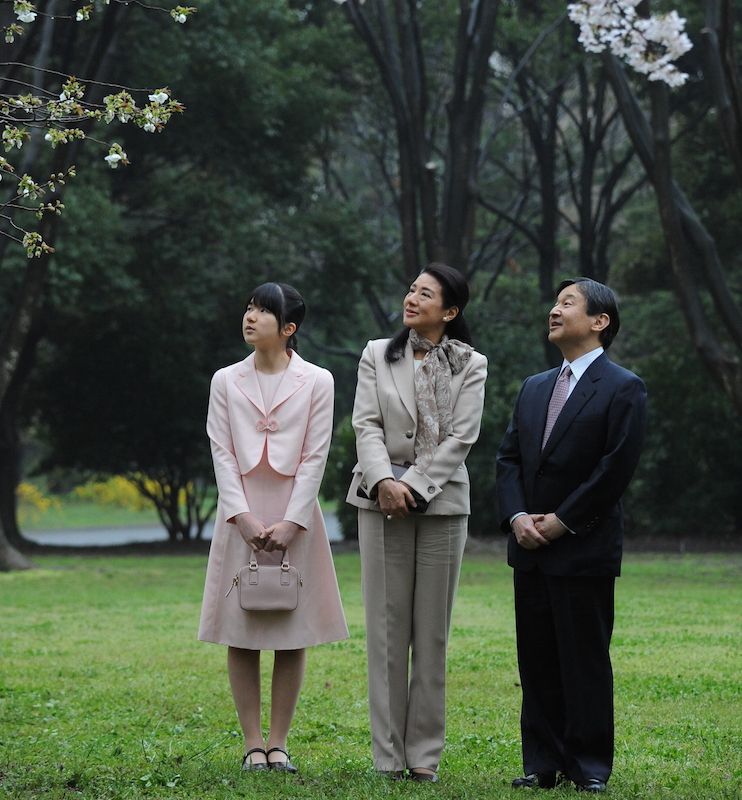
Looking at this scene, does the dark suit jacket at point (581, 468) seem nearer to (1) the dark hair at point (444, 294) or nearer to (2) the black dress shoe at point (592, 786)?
(1) the dark hair at point (444, 294)

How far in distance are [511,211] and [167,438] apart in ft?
26.5

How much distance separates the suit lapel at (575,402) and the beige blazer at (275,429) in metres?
0.94

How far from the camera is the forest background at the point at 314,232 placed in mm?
15109

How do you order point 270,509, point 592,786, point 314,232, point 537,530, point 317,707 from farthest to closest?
point 314,232
point 317,707
point 270,509
point 537,530
point 592,786

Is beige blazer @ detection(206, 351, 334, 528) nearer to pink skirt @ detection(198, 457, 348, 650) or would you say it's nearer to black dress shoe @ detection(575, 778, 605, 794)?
pink skirt @ detection(198, 457, 348, 650)

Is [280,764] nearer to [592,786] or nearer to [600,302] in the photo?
[592,786]

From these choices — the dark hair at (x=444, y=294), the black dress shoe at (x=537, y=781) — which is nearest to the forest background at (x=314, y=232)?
the dark hair at (x=444, y=294)

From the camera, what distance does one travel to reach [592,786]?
410 centimetres

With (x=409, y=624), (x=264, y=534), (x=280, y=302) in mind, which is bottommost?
(x=409, y=624)

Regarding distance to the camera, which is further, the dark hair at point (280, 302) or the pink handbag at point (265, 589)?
the dark hair at point (280, 302)

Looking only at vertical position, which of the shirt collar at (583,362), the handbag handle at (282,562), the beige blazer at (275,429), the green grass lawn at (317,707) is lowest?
the green grass lawn at (317,707)

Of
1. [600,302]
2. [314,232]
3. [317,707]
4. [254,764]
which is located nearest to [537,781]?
[254,764]

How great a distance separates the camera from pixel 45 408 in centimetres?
2019

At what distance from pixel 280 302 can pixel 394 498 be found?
1.03 metres
